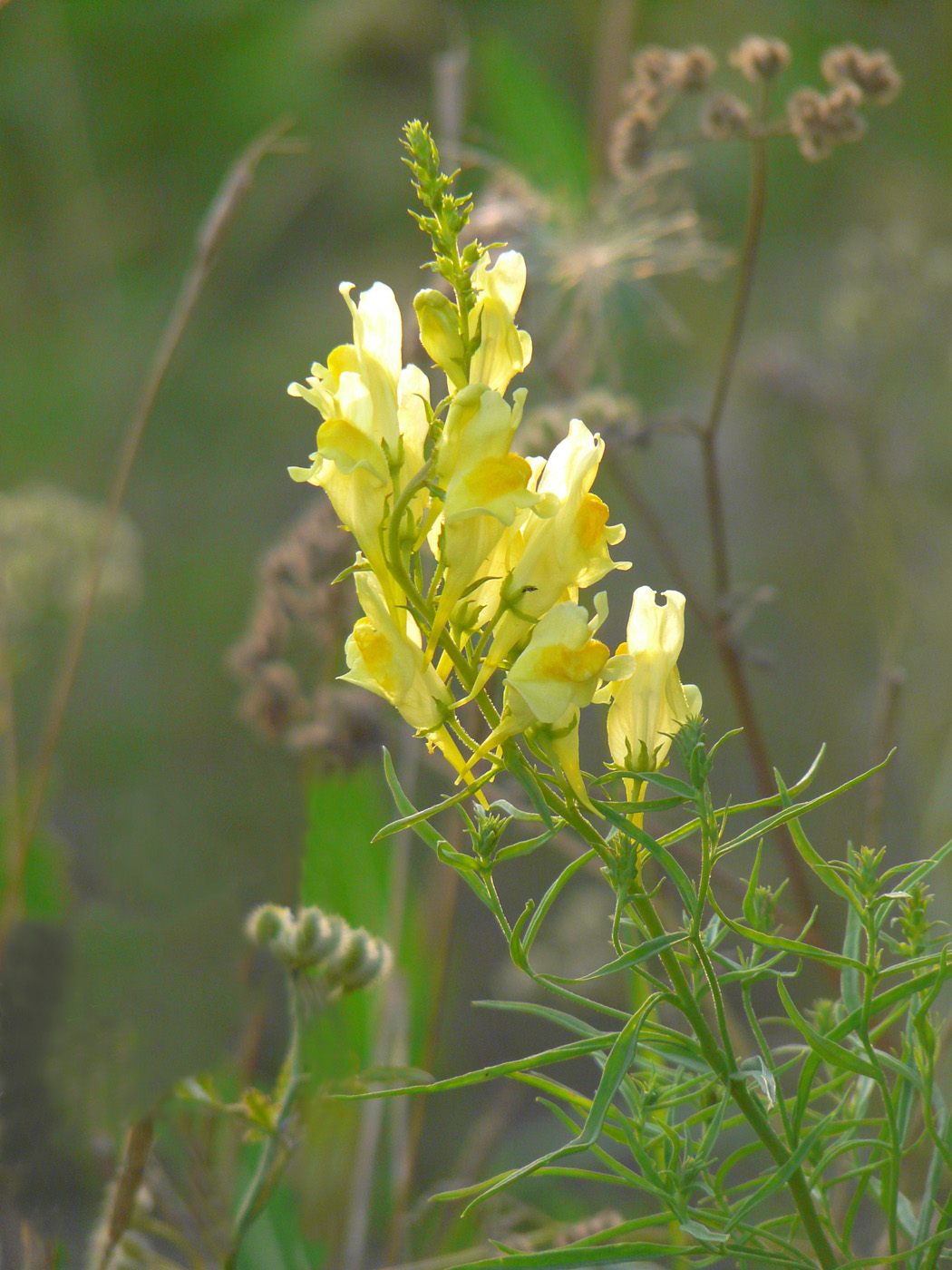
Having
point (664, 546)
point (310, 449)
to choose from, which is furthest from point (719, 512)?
point (310, 449)

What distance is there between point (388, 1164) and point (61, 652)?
2.46ft

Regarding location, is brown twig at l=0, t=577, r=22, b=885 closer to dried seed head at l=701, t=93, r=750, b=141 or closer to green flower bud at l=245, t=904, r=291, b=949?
green flower bud at l=245, t=904, r=291, b=949

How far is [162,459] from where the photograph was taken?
1.54 metres

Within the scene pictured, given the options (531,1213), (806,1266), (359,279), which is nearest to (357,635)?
(806,1266)

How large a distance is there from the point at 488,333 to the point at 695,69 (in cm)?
41

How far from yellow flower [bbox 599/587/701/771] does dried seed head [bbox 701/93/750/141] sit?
1.28ft

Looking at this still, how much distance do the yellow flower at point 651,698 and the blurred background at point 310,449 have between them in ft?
0.69

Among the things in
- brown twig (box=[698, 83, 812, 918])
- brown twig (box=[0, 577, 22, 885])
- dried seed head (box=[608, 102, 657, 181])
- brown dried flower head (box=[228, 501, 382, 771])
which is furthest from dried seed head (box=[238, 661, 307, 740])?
dried seed head (box=[608, 102, 657, 181])

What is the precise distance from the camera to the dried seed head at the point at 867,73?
1.76 ft

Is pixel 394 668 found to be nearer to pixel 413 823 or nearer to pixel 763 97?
pixel 413 823

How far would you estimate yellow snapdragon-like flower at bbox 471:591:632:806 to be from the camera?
0.24m

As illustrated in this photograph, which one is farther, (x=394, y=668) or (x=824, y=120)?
(x=824, y=120)

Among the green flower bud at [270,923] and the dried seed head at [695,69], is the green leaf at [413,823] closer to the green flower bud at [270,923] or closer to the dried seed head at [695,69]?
the green flower bud at [270,923]

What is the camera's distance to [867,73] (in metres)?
0.54
